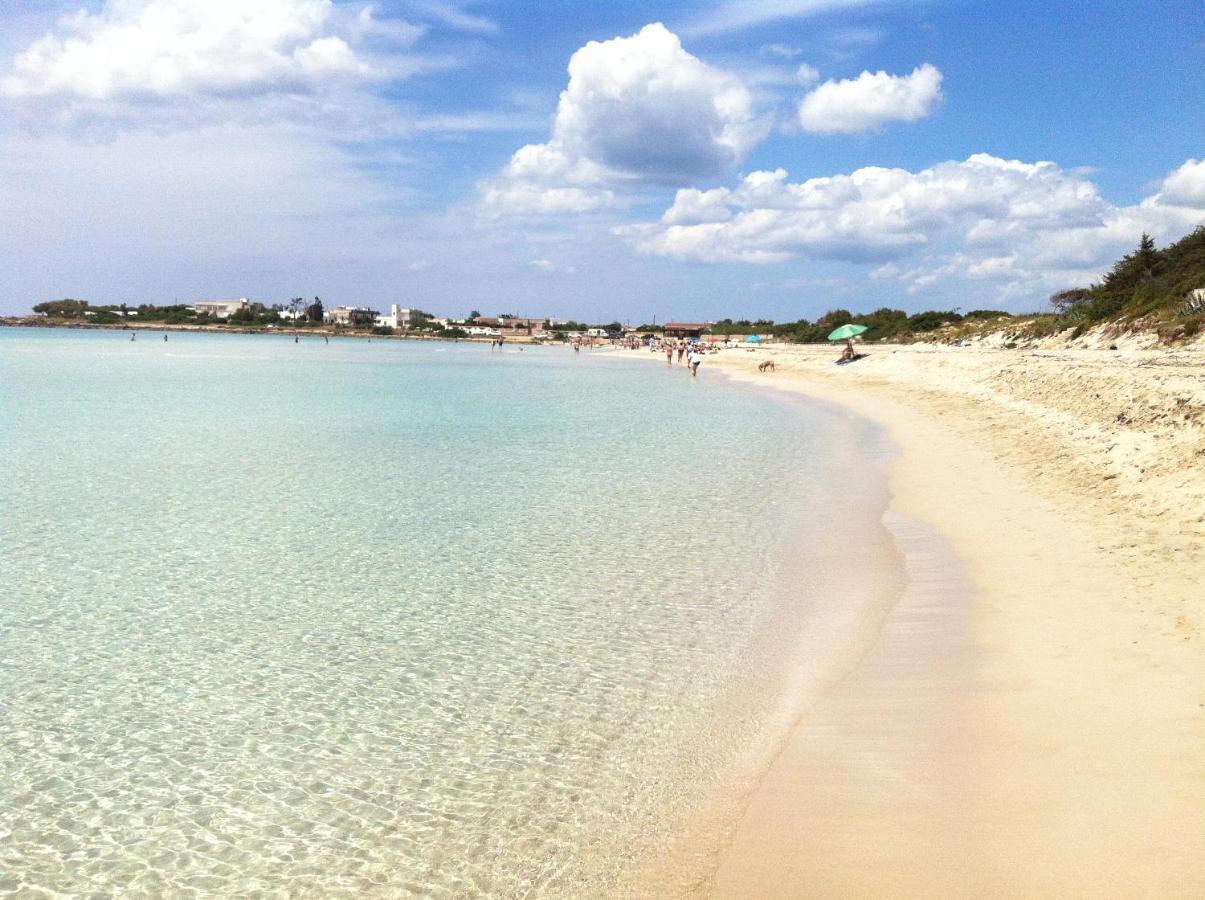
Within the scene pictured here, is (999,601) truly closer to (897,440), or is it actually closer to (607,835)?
(607,835)

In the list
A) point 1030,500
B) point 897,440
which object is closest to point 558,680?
point 1030,500

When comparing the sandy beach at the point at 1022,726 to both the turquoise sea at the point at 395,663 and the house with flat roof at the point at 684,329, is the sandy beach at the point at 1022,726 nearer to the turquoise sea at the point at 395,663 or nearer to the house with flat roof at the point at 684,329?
the turquoise sea at the point at 395,663

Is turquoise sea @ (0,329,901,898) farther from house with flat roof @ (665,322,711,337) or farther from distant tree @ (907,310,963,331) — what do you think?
house with flat roof @ (665,322,711,337)

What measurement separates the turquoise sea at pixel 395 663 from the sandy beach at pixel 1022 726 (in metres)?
0.53

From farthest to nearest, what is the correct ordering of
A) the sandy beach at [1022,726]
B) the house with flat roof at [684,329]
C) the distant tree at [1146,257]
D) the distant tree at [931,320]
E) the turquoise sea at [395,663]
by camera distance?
the house with flat roof at [684,329]
the distant tree at [931,320]
the distant tree at [1146,257]
the turquoise sea at [395,663]
the sandy beach at [1022,726]

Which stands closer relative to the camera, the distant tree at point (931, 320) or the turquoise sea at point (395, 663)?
the turquoise sea at point (395, 663)

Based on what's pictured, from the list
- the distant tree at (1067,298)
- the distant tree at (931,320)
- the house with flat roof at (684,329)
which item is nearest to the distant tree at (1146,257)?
the distant tree at (1067,298)

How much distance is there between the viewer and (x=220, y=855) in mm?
4293

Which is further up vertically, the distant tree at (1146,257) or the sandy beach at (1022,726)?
the distant tree at (1146,257)

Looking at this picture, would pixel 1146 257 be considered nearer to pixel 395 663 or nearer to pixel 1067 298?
pixel 1067 298

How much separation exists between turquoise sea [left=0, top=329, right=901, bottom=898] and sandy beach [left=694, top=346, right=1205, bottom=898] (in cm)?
53

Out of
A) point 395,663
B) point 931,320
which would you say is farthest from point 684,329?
point 395,663

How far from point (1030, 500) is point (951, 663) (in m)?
6.55

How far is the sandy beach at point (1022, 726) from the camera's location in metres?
3.89
